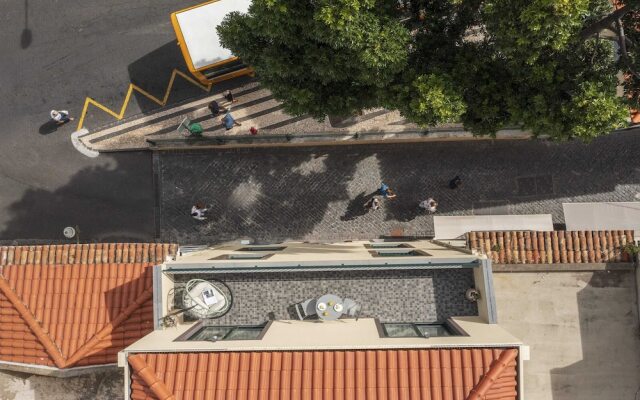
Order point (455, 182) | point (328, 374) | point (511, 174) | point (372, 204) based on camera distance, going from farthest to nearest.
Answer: point (511, 174) → point (372, 204) → point (455, 182) → point (328, 374)

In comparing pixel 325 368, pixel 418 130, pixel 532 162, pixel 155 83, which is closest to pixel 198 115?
pixel 155 83

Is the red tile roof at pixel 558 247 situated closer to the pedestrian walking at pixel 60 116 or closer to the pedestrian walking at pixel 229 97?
the pedestrian walking at pixel 229 97

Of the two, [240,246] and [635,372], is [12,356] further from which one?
[635,372]

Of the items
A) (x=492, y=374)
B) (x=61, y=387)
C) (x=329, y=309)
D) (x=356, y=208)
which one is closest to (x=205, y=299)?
(x=329, y=309)

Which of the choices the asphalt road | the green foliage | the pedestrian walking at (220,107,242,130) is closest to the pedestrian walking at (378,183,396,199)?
the green foliage

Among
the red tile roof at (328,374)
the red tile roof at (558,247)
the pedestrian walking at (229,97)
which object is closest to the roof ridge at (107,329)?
the red tile roof at (328,374)

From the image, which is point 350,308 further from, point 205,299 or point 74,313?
point 74,313
